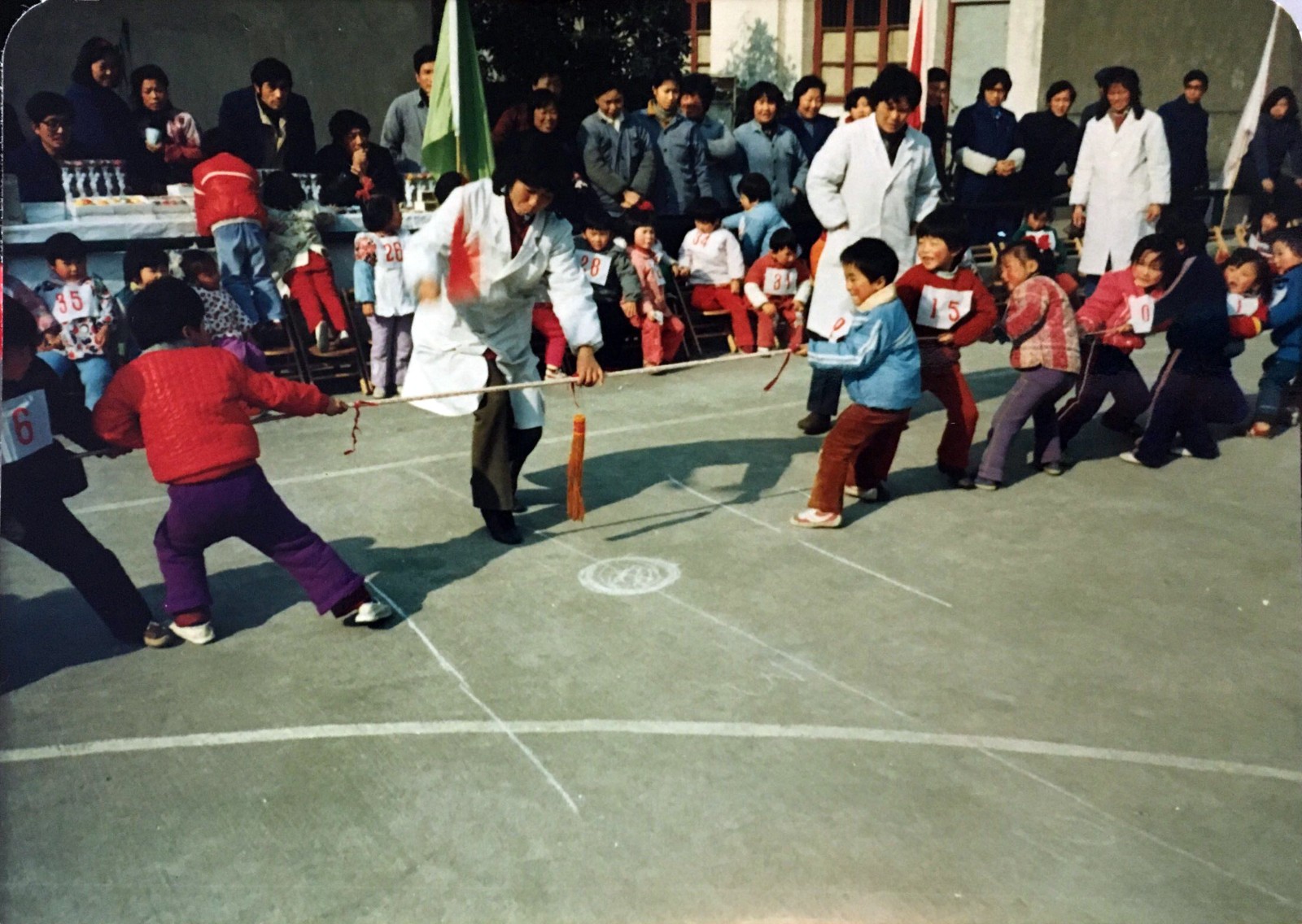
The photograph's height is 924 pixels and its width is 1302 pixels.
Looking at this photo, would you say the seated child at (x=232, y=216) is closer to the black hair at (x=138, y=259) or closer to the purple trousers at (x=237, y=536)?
the black hair at (x=138, y=259)

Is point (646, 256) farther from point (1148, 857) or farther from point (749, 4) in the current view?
point (1148, 857)

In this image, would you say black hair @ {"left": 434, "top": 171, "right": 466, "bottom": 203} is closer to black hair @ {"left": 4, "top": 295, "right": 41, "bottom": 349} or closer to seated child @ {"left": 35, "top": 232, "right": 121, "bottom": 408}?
seated child @ {"left": 35, "top": 232, "right": 121, "bottom": 408}

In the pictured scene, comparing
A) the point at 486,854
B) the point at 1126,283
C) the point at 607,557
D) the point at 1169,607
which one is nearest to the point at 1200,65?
the point at 1126,283

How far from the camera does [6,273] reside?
429 cm

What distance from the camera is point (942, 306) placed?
4660 millimetres

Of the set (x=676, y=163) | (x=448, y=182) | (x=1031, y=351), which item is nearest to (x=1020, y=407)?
(x=1031, y=351)

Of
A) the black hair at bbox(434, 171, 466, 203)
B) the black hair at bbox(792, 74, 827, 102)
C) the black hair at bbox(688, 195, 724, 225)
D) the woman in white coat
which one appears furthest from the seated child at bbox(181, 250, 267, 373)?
the black hair at bbox(792, 74, 827, 102)

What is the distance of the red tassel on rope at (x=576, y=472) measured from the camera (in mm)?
4059

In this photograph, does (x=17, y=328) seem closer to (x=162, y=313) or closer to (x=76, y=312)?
(x=162, y=313)

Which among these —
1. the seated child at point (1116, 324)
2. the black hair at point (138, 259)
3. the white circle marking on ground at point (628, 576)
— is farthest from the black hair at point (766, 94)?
the white circle marking on ground at point (628, 576)

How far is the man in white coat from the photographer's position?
197 inches

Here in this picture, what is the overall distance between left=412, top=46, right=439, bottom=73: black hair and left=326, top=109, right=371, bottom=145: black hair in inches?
16.1

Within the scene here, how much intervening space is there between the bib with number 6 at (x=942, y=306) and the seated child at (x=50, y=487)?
3179 millimetres

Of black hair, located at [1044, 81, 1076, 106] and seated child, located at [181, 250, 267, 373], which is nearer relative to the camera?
seated child, located at [181, 250, 267, 373]
